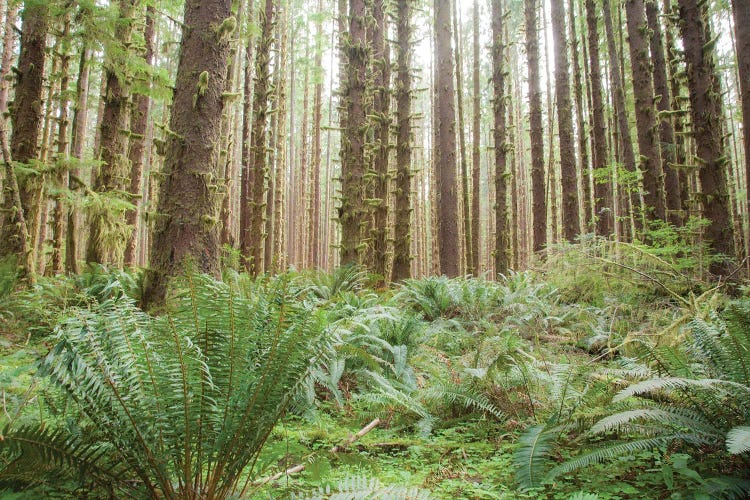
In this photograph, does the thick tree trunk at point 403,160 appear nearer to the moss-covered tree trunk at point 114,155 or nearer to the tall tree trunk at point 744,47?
the moss-covered tree trunk at point 114,155

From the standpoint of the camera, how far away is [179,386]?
1.70 metres

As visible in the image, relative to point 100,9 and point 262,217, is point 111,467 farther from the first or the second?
point 262,217

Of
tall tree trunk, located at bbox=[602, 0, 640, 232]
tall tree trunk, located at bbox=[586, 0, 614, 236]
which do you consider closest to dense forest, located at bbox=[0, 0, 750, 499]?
tall tree trunk, located at bbox=[586, 0, 614, 236]

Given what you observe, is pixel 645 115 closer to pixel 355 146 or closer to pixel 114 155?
pixel 355 146

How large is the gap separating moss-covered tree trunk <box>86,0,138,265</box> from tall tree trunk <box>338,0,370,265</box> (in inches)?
150

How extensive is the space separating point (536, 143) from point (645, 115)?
2.58m

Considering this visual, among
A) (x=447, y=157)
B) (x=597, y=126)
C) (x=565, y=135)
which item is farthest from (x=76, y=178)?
(x=597, y=126)

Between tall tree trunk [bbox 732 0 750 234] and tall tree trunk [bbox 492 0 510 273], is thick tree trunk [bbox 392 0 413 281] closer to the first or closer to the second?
tall tree trunk [bbox 492 0 510 273]

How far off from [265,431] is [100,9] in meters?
7.19

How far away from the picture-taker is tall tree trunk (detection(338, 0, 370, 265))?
8594mm

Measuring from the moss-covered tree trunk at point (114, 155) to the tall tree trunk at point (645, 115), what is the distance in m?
11.0

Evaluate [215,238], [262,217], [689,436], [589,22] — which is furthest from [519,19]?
[689,436]

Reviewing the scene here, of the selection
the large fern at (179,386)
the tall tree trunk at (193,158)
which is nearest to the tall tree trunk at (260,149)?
the tall tree trunk at (193,158)

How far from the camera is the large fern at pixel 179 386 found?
1.59 meters
